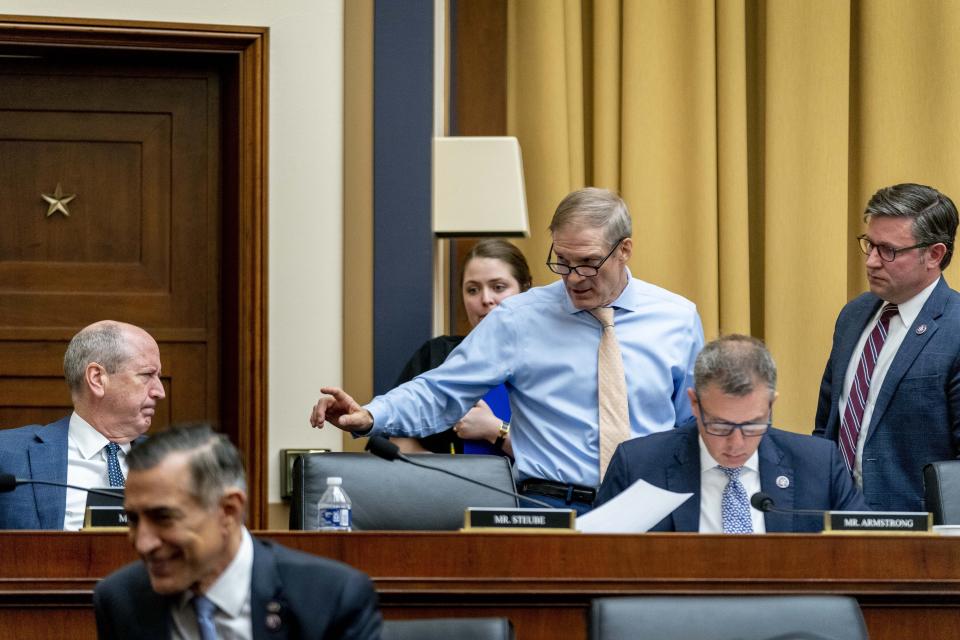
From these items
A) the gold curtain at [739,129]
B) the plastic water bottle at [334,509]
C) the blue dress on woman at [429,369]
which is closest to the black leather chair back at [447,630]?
the plastic water bottle at [334,509]

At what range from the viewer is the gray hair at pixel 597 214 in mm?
3621

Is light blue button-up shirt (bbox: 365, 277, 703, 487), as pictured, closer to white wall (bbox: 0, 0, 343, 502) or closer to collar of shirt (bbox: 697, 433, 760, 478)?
collar of shirt (bbox: 697, 433, 760, 478)

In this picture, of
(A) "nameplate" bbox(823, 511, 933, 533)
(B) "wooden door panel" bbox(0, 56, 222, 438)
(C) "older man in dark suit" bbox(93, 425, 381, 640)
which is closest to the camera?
(C) "older man in dark suit" bbox(93, 425, 381, 640)

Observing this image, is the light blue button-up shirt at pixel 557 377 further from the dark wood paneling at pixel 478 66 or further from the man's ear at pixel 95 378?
the dark wood paneling at pixel 478 66

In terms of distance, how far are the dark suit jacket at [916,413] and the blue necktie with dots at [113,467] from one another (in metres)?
2.05

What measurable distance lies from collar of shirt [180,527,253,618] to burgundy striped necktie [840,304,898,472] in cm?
227

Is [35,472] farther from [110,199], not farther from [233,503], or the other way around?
[110,199]

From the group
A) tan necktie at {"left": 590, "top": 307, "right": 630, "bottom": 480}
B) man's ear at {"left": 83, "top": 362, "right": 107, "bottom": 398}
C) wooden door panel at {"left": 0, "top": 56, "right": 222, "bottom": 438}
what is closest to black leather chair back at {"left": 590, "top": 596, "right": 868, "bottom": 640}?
tan necktie at {"left": 590, "top": 307, "right": 630, "bottom": 480}

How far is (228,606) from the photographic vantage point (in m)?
2.12

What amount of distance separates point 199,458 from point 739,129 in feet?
11.8

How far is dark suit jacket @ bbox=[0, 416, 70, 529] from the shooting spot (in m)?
3.29

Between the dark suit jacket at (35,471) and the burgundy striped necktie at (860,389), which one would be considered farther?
the burgundy striped necktie at (860,389)

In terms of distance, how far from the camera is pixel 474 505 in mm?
3254

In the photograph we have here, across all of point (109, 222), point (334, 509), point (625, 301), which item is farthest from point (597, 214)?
point (109, 222)
